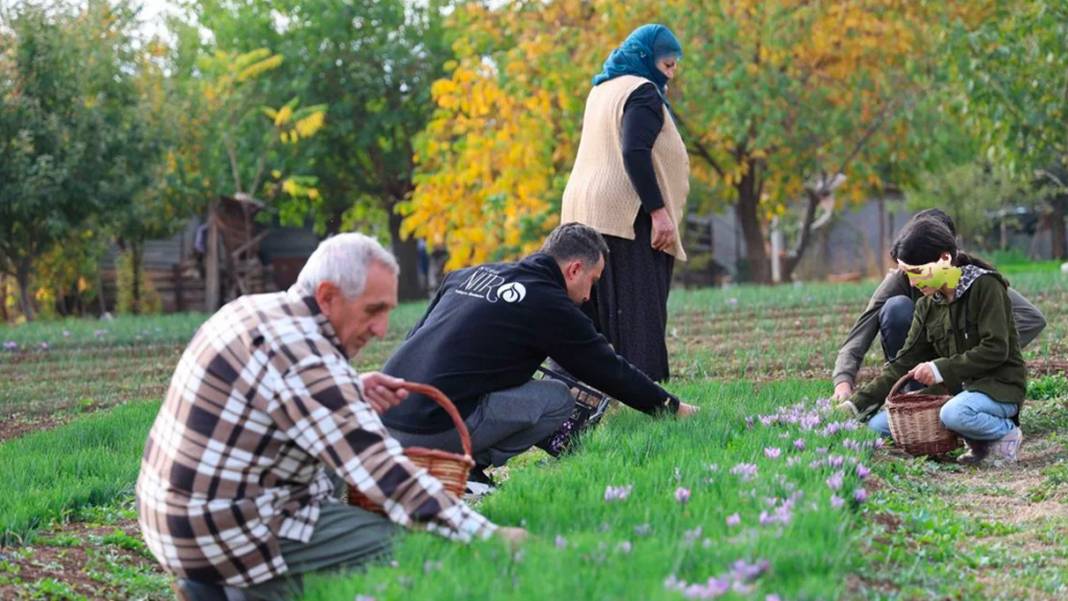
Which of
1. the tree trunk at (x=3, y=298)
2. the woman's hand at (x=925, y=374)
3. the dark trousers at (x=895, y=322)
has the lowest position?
the tree trunk at (x=3, y=298)

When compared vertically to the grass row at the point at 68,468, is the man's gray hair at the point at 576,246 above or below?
above

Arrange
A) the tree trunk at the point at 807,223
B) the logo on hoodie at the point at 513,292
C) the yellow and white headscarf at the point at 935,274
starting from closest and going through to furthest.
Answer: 1. the logo on hoodie at the point at 513,292
2. the yellow and white headscarf at the point at 935,274
3. the tree trunk at the point at 807,223

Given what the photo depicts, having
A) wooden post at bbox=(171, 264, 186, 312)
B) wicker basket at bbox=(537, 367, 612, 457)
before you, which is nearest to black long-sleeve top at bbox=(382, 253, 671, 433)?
wicker basket at bbox=(537, 367, 612, 457)

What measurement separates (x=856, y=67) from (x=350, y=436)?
19232mm

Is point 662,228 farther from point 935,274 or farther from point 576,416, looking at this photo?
point 935,274

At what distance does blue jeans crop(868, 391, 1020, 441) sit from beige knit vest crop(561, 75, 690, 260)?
1822 millimetres

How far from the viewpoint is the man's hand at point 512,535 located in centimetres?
399

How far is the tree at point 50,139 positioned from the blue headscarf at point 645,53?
45.0 ft

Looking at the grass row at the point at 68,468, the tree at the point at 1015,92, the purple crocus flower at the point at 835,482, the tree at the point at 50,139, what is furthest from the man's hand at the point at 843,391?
the tree at the point at 50,139

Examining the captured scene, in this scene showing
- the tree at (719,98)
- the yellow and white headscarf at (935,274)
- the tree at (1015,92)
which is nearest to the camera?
the yellow and white headscarf at (935,274)

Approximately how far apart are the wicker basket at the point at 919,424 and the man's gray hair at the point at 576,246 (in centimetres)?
163

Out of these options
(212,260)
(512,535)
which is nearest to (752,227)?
(212,260)

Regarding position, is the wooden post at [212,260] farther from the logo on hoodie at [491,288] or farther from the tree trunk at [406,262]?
the logo on hoodie at [491,288]

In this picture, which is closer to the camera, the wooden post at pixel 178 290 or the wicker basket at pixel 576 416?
the wicker basket at pixel 576 416
